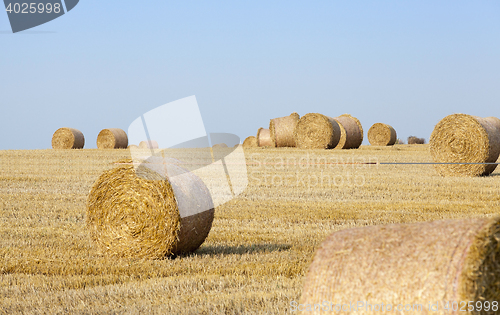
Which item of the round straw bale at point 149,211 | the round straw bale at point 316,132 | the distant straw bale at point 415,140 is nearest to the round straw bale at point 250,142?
the round straw bale at point 316,132

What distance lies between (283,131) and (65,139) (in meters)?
11.4

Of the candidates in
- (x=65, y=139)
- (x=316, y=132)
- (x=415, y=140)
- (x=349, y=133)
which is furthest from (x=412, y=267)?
(x=415, y=140)

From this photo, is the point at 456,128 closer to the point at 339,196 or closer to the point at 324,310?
the point at 339,196

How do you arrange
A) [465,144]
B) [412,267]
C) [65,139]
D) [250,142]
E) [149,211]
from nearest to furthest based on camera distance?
[412,267] → [149,211] → [465,144] → [65,139] → [250,142]

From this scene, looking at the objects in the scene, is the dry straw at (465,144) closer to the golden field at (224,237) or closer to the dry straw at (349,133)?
the golden field at (224,237)

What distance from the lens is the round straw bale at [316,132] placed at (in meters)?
22.7

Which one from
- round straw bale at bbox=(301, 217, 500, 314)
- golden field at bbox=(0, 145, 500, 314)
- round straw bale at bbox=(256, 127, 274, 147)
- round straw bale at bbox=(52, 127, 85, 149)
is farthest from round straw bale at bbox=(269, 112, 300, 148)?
round straw bale at bbox=(301, 217, 500, 314)

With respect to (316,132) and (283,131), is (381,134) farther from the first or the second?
(316,132)

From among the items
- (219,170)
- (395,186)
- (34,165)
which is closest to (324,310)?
(395,186)

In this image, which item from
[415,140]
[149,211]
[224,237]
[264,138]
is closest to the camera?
[149,211]

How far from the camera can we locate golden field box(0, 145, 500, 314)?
4242 millimetres

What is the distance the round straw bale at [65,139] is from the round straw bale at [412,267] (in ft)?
87.9

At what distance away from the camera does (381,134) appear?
3045cm

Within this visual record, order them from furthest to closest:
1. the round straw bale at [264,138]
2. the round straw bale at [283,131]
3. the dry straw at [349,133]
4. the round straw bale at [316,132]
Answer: the round straw bale at [264,138] < the round straw bale at [283,131] < the dry straw at [349,133] < the round straw bale at [316,132]
